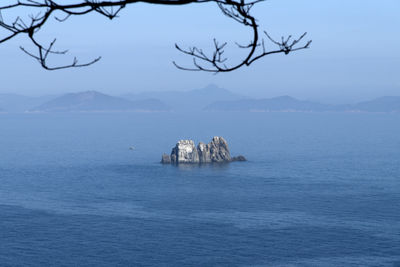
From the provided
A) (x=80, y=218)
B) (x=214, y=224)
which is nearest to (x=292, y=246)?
(x=214, y=224)

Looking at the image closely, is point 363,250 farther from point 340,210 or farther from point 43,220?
point 43,220

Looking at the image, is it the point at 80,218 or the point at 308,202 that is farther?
the point at 308,202

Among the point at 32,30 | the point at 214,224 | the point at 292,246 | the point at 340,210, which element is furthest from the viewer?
the point at 340,210

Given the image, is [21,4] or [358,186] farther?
[358,186]

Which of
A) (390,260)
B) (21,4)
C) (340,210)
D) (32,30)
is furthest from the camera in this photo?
(340,210)

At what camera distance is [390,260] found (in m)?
105

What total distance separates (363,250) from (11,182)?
425 feet

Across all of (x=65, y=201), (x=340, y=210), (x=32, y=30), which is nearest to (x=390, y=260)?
(x=340, y=210)

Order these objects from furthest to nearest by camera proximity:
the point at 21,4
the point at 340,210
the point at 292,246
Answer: the point at 340,210 < the point at 292,246 < the point at 21,4

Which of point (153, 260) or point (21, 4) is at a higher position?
point (21, 4)

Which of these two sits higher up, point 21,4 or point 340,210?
point 21,4

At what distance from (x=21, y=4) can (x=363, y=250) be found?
112259 millimetres

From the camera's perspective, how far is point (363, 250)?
364 feet

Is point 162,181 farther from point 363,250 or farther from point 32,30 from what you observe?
point 32,30
